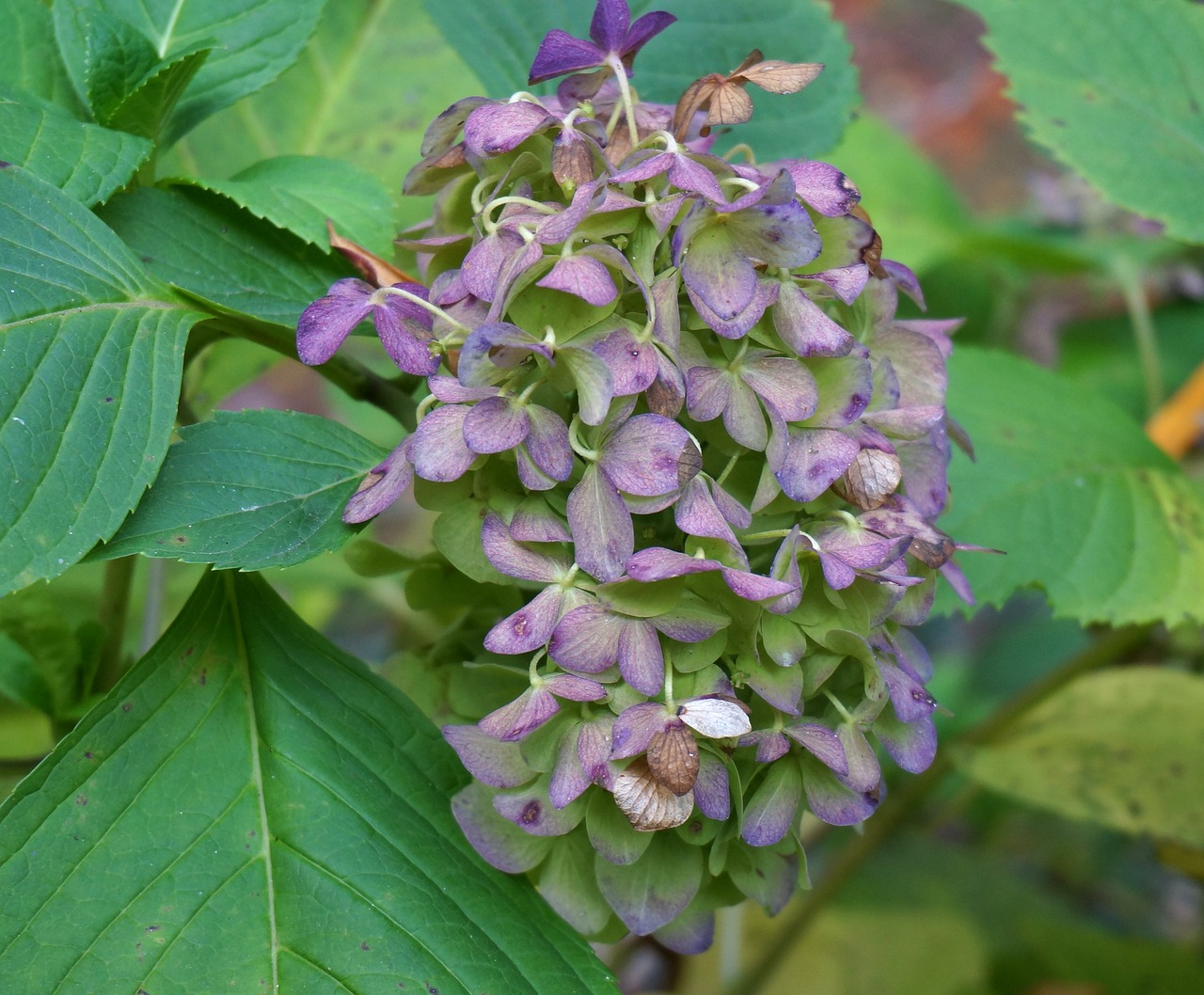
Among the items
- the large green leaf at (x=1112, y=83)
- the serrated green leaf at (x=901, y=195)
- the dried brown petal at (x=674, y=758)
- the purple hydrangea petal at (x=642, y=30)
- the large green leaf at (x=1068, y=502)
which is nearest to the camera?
the dried brown petal at (x=674, y=758)

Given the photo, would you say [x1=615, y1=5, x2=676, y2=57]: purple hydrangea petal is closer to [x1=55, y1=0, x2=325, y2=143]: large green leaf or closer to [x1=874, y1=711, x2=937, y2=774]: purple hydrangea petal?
[x1=55, y1=0, x2=325, y2=143]: large green leaf

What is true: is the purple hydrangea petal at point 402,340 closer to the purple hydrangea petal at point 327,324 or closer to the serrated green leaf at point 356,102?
the purple hydrangea petal at point 327,324

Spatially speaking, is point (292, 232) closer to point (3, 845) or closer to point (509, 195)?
point (509, 195)

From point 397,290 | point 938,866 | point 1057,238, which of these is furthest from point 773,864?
point 1057,238

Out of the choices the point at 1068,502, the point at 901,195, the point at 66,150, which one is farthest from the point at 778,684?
the point at 901,195

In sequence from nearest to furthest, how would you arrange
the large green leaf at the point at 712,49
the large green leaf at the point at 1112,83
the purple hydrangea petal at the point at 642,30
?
the purple hydrangea petal at the point at 642,30 → the large green leaf at the point at 712,49 → the large green leaf at the point at 1112,83

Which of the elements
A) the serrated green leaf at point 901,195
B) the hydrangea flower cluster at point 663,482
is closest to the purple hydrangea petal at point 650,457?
the hydrangea flower cluster at point 663,482

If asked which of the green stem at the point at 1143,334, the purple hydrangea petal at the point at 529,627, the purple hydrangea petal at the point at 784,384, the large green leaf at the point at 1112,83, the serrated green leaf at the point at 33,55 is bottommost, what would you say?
the green stem at the point at 1143,334
